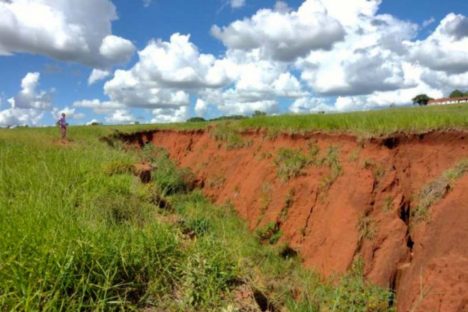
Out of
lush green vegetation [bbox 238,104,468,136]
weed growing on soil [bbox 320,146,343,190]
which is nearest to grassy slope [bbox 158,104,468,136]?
lush green vegetation [bbox 238,104,468,136]

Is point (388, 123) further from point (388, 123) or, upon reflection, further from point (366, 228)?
point (366, 228)

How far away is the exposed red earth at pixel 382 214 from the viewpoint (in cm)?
695

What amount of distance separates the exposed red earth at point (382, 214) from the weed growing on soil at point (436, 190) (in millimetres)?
68

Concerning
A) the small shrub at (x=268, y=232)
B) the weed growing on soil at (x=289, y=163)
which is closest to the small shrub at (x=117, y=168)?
the small shrub at (x=268, y=232)

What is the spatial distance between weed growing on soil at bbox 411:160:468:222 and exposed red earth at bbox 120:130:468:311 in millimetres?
68

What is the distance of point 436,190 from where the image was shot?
8227 mm

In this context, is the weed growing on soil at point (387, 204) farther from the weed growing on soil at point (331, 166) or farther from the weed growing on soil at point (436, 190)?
the weed growing on soil at point (331, 166)

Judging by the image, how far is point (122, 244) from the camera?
4027mm

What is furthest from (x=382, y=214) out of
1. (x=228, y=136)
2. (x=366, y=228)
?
(x=228, y=136)

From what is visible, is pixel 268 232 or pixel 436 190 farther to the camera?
pixel 268 232

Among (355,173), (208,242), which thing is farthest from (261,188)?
(208,242)

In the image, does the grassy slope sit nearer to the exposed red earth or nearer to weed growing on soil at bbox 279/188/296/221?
the exposed red earth

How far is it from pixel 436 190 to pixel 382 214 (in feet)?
3.70

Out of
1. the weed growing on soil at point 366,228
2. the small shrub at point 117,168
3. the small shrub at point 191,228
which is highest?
the small shrub at point 117,168
